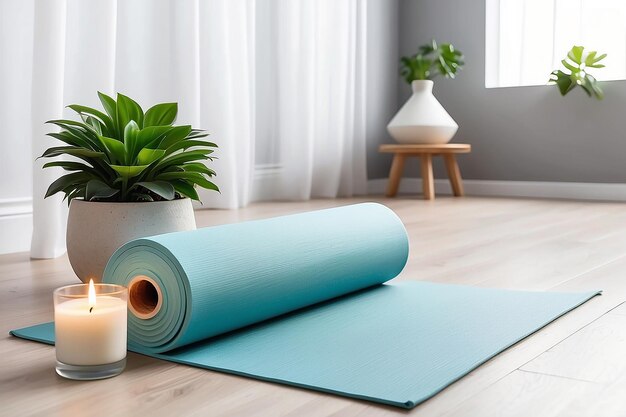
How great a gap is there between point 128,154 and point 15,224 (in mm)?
998

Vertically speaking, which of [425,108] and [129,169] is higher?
[425,108]

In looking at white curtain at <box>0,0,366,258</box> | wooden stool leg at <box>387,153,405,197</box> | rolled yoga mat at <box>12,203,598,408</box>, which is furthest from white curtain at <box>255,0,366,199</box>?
rolled yoga mat at <box>12,203,598,408</box>

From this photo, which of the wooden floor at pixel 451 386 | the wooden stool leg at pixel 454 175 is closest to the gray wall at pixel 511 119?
the wooden stool leg at pixel 454 175

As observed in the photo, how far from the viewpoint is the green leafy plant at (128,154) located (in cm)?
151

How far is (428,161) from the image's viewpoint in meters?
4.20

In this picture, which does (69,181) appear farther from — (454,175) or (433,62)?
(433,62)

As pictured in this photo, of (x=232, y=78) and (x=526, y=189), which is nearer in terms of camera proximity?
(x=232, y=78)

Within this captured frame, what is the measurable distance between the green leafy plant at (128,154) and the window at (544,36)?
131 inches

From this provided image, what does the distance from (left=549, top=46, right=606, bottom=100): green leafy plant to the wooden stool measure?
1.94 feet

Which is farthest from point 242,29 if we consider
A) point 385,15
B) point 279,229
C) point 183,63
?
point 279,229

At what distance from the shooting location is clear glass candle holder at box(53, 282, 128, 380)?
1020 mm

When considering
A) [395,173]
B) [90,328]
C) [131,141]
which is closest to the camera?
[90,328]

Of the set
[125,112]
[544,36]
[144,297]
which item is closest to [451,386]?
[144,297]

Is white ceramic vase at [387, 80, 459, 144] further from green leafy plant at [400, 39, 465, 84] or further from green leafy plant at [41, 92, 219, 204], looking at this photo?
green leafy plant at [41, 92, 219, 204]
